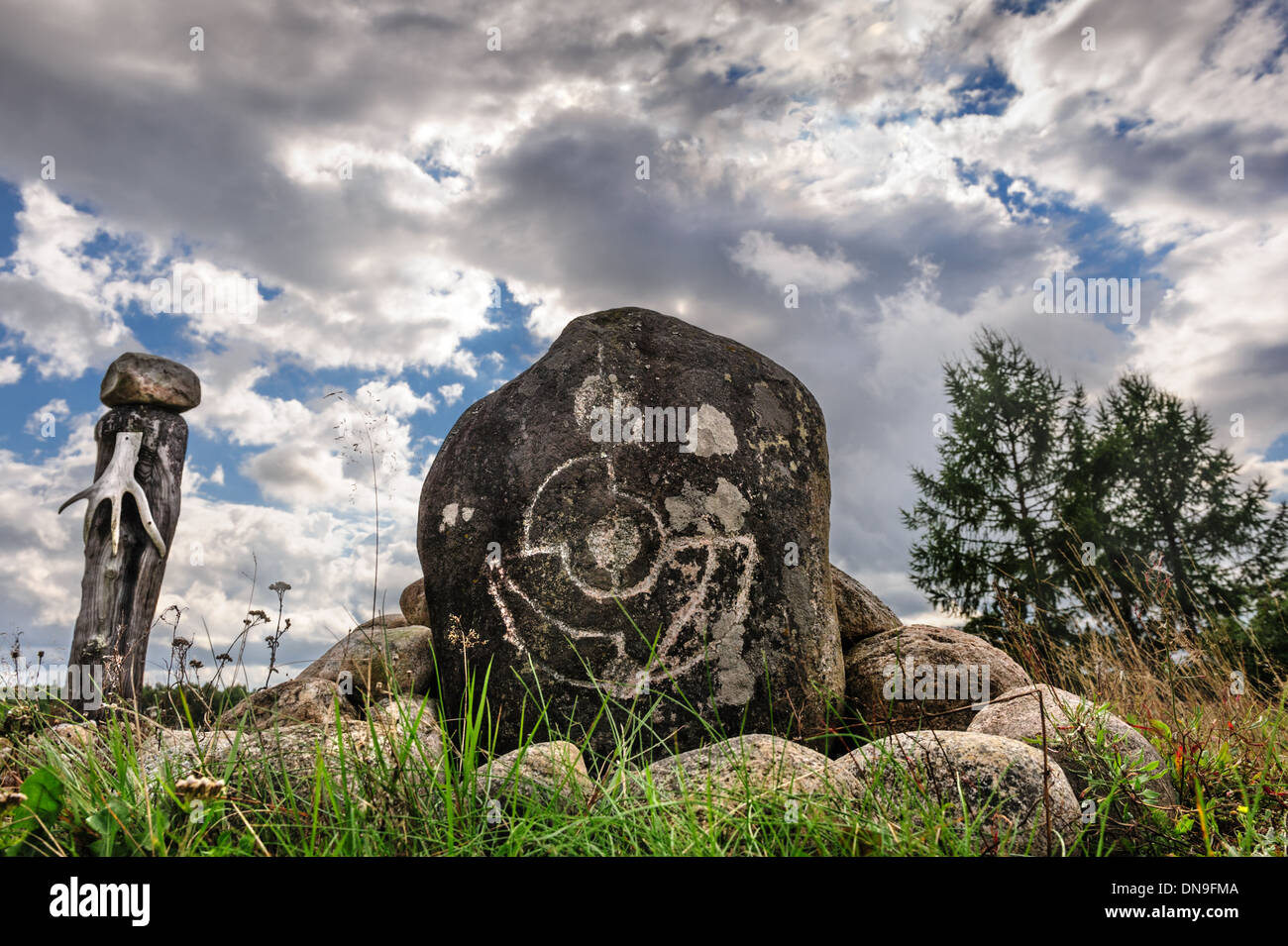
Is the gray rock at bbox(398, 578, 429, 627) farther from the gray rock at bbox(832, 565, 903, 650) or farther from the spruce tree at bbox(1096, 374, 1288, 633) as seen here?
the spruce tree at bbox(1096, 374, 1288, 633)

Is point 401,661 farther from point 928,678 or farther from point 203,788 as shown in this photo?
point 203,788

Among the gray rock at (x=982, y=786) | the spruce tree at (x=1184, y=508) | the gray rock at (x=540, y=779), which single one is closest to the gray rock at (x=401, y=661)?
the gray rock at (x=540, y=779)

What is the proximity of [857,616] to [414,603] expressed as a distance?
509 cm

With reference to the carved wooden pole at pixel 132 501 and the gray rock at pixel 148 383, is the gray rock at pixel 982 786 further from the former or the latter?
the gray rock at pixel 148 383

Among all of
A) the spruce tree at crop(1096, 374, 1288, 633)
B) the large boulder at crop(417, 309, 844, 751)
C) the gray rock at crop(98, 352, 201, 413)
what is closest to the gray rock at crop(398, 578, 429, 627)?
the gray rock at crop(98, 352, 201, 413)

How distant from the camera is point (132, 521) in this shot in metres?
8.52

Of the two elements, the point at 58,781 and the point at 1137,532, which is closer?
the point at 58,781

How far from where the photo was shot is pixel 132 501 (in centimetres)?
852

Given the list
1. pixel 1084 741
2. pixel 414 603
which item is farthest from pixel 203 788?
pixel 414 603

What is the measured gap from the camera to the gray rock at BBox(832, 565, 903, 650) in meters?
6.58
